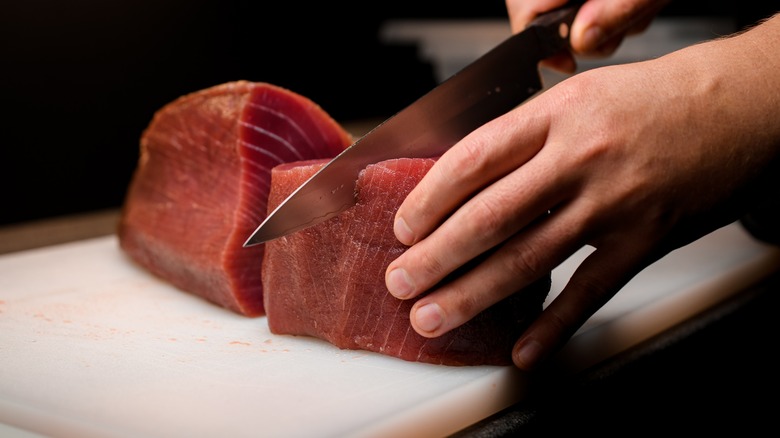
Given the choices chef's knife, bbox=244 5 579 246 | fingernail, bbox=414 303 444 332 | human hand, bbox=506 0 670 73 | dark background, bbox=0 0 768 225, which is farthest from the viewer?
dark background, bbox=0 0 768 225

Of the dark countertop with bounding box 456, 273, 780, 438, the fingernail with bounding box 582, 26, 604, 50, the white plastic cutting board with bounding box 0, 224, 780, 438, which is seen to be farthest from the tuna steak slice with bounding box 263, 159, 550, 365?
the fingernail with bounding box 582, 26, 604, 50

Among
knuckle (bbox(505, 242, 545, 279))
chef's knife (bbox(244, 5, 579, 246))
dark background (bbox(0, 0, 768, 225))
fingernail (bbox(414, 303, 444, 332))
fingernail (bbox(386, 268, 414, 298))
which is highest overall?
chef's knife (bbox(244, 5, 579, 246))

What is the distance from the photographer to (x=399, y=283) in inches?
56.8

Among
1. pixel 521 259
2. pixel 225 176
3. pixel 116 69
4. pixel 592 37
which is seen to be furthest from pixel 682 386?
pixel 116 69

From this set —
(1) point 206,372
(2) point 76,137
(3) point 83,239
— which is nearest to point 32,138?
(2) point 76,137

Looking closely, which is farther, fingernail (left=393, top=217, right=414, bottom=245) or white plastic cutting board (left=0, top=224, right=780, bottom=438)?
fingernail (left=393, top=217, right=414, bottom=245)

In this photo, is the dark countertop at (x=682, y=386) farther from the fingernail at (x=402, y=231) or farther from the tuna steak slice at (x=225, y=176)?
the tuna steak slice at (x=225, y=176)

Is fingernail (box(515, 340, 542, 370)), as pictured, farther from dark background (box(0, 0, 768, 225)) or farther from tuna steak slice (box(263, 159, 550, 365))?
dark background (box(0, 0, 768, 225))

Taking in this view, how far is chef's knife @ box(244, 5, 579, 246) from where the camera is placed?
1.53 metres

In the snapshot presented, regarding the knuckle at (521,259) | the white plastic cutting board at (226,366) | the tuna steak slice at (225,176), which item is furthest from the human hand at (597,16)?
the knuckle at (521,259)

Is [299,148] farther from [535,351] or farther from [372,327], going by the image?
[535,351]

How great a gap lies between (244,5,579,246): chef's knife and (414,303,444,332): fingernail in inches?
10.6

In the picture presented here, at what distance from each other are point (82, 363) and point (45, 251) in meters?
0.96

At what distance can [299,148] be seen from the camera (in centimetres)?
192
